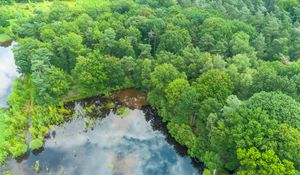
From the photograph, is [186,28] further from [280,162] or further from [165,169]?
[280,162]

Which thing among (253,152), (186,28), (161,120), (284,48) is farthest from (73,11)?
(253,152)

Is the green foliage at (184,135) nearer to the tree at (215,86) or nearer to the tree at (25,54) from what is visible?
the tree at (215,86)

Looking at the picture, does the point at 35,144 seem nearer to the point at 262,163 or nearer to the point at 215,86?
the point at 215,86

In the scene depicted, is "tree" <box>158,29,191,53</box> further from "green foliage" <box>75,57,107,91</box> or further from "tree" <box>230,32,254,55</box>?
"green foliage" <box>75,57,107,91</box>

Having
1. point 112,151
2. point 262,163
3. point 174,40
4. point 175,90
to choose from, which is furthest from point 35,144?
point 262,163

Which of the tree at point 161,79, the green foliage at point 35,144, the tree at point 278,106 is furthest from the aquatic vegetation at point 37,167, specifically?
the tree at point 278,106
